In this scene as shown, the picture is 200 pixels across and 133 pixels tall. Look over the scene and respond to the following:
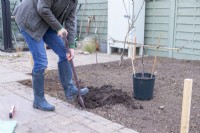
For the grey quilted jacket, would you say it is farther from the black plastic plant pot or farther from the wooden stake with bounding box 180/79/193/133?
the wooden stake with bounding box 180/79/193/133

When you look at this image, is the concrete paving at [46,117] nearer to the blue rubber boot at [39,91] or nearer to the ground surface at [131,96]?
the blue rubber boot at [39,91]

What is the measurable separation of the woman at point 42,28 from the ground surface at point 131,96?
67 cm

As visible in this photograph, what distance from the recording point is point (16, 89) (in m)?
4.59

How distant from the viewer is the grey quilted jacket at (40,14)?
3.36 m

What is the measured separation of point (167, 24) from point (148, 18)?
65cm

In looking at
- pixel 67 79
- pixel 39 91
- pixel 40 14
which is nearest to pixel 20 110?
pixel 39 91

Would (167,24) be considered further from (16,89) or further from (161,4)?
(16,89)

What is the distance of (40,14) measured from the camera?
11.1ft

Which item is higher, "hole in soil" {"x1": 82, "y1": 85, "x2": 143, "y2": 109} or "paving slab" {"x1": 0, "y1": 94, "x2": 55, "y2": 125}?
"hole in soil" {"x1": 82, "y1": 85, "x2": 143, "y2": 109}

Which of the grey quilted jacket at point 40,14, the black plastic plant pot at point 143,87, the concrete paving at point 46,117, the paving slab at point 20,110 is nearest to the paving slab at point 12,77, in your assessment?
the concrete paving at point 46,117

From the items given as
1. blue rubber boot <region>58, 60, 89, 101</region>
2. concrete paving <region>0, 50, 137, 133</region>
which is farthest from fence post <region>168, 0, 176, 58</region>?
blue rubber boot <region>58, 60, 89, 101</region>

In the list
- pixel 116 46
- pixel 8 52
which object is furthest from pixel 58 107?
pixel 8 52

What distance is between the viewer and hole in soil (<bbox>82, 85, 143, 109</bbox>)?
3.84 m

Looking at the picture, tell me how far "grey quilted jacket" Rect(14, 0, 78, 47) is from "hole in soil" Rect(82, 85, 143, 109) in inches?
42.4
